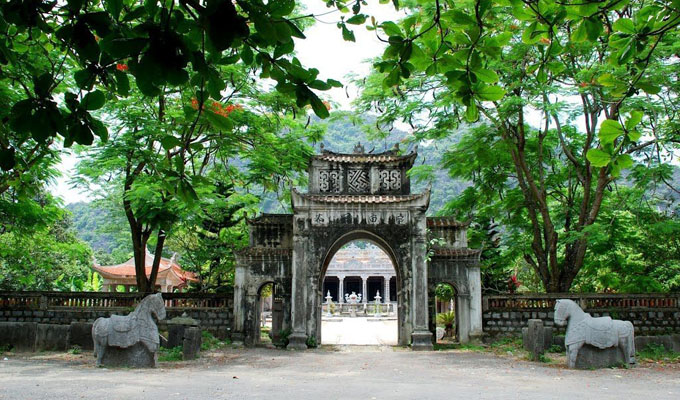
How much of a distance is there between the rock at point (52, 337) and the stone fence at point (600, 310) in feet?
33.7

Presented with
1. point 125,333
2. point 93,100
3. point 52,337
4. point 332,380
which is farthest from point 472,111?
point 52,337

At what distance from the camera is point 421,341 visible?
45.9 feet

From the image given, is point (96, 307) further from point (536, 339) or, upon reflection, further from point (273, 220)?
point (536, 339)

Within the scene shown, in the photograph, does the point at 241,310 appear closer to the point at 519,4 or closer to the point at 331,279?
the point at 519,4

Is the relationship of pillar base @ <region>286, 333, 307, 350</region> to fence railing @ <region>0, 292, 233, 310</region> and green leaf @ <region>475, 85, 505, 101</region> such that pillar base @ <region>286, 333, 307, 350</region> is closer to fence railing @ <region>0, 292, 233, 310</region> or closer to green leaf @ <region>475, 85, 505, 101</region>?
fence railing @ <region>0, 292, 233, 310</region>

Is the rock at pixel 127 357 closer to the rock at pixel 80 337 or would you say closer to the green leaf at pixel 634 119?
the rock at pixel 80 337

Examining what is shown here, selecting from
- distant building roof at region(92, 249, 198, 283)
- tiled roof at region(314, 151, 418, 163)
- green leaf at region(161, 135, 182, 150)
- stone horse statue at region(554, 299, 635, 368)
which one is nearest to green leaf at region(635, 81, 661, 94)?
green leaf at region(161, 135, 182, 150)

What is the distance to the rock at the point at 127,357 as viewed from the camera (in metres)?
9.92

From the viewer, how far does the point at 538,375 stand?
30.9ft

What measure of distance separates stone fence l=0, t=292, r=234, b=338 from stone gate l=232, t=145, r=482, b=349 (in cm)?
54

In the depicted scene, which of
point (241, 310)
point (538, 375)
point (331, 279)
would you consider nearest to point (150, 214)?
point (241, 310)

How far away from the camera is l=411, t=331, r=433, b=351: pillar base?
1392 centimetres

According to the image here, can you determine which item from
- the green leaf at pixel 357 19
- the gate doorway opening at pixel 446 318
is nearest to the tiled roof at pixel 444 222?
the gate doorway opening at pixel 446 318

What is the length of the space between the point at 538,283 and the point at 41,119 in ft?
74.7
